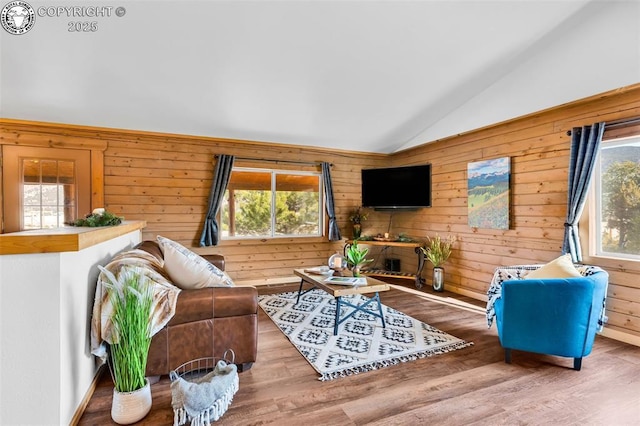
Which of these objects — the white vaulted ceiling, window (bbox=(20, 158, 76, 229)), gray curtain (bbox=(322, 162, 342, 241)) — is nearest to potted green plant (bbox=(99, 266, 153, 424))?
the white vaulted ceiling

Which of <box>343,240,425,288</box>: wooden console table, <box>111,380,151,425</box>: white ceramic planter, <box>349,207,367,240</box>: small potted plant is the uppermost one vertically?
<box>349,207,367,240</box>: small potted plant

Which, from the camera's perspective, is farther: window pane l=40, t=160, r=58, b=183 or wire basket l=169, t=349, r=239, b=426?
window pane l=40, t=160, r=58, b=183

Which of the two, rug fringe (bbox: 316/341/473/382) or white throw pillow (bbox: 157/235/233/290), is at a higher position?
white throw pillow (bbox: 157/235/233/290)

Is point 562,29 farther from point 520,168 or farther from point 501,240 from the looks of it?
point 501,240

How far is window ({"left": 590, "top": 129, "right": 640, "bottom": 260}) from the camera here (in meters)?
2.92

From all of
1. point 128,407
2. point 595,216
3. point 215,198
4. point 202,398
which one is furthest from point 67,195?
point 595,216

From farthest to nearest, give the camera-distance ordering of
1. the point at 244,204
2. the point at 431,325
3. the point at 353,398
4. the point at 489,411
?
the point at 244,204
the point at 431,325
the point at 353,398
the point at 489,411

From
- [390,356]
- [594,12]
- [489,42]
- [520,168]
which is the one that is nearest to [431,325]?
[390,356]

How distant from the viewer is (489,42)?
A: 2971mm

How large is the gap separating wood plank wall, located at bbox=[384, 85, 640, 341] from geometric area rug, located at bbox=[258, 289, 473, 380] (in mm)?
1529

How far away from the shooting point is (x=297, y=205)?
5480mm

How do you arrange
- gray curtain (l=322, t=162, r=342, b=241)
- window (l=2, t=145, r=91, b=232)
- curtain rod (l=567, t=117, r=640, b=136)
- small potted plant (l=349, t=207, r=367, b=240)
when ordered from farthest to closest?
small potted plant (l=349, t=207, r=367, b=240), gray curtain (l=322, t=162, r=342, b=241), window (l=2, t=145, r=91, b=232), curtain rod (l=567, t=117, r=640, b=136)

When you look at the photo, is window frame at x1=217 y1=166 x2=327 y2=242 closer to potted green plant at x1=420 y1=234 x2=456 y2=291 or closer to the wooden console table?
the wooden console table

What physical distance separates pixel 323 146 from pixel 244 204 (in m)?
1.67
